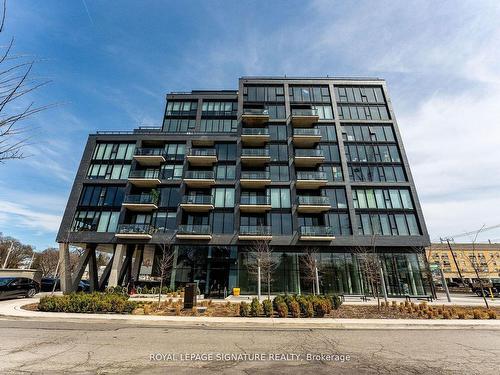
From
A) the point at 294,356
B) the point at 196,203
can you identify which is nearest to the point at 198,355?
the point at 294,356

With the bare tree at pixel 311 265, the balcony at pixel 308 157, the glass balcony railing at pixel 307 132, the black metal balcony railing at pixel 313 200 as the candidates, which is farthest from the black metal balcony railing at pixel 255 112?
the bare tree at pixel 311 265

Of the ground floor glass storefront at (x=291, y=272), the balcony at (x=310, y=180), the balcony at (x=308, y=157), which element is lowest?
the ground floor glass storefront at (x=291, y=272)

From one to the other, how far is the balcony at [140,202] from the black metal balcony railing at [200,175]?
491 centimetres

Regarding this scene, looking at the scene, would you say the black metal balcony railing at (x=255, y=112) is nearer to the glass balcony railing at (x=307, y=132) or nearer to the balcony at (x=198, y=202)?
the glass balcony railing at (x=307, y=132)

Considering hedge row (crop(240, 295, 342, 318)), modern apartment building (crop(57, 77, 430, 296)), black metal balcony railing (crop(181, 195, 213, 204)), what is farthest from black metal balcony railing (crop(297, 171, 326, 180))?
hedge row (crop(240, 295, 342, 318))

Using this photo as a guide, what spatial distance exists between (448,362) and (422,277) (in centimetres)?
2247

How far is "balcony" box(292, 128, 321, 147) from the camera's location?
30.0 meters

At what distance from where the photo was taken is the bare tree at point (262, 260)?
910 inches

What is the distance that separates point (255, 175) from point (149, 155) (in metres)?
13.4

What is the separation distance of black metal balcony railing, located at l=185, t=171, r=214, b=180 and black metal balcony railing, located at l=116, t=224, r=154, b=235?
7326mm

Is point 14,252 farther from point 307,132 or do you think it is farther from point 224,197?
point 307,132

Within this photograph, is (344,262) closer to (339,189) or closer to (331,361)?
(339,189)

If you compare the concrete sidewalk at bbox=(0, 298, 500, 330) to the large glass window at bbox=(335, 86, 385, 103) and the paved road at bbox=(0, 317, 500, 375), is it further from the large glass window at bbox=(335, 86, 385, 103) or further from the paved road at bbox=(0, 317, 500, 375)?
the large glass window at bbox=(335, 86, 385, 103)

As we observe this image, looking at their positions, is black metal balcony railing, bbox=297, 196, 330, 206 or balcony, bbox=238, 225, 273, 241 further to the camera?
black metal balcony railing, bbox=297, 196, 330, 206
